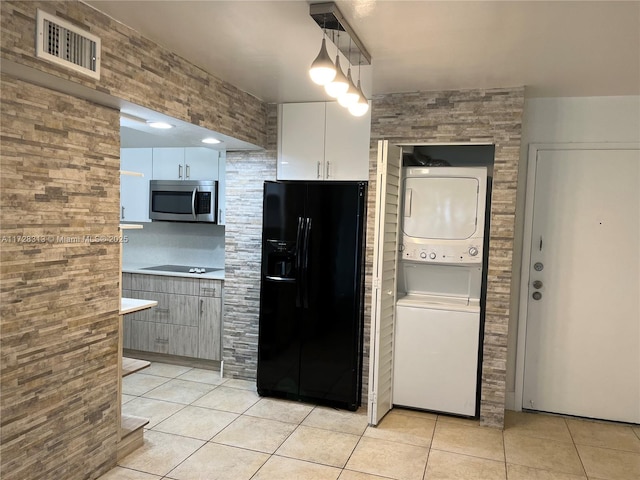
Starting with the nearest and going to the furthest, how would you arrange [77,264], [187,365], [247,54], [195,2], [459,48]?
[195,2]
[77,264]
[459,48]
[247,54]
[187,365]

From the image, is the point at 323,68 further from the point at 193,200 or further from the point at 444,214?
the point at 193,200

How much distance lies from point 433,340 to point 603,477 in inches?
49.5

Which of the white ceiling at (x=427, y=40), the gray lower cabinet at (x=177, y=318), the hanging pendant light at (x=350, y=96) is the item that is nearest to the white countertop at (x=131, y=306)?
the gray lower cabinet at (x=177, y=318)

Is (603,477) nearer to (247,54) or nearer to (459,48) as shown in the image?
(459,48)

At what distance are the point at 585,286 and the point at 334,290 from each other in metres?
1.83

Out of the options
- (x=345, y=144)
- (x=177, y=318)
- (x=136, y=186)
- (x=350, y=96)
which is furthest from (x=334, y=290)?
(x=136, y=186)

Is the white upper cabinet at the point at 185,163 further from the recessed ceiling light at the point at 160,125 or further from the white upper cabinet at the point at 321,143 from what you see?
the recessed ceiling light at the point at 160,125

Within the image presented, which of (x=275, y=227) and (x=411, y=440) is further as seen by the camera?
(x=275, y=227)

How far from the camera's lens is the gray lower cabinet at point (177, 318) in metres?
4.25

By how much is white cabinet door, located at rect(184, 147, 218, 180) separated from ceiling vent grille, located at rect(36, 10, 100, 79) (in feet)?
7.85

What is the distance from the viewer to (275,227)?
11.9ft

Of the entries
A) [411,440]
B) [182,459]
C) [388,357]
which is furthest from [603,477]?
[182,459]

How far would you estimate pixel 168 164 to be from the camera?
15.5 ft

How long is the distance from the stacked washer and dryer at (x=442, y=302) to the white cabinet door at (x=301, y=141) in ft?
2.35
